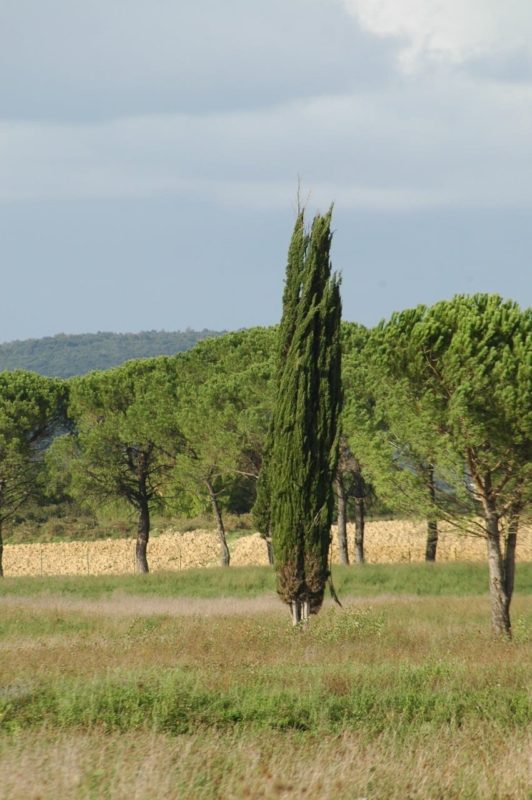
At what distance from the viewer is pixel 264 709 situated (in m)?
12.5

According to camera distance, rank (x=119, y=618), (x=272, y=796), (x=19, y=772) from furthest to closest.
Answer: (x=119, y=618) < (x=19, y=772) < (x=272, y=796)

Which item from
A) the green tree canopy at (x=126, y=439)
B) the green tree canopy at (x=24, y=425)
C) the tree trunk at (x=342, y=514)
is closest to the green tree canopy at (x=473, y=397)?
the tree trunk at (x=342, y=514)

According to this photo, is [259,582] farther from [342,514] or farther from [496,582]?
[496,582]

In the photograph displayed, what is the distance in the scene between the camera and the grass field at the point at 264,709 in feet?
27.9

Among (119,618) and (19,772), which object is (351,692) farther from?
(119,618)

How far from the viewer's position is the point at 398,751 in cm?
1027

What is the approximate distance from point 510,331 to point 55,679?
14.4 meters

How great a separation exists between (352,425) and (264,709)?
28.2 m

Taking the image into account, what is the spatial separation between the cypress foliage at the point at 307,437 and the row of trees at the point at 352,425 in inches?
15.8

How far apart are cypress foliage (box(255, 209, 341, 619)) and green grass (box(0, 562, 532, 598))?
11865 mm

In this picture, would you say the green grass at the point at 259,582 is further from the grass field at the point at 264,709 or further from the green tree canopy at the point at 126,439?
the grass field at the point at 264,709

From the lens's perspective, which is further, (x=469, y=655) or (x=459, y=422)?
(x=459, y=422)

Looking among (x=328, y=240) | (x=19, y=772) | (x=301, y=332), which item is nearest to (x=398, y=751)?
(x=19, y=772)

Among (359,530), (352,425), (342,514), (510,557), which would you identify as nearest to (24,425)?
(342,514)
